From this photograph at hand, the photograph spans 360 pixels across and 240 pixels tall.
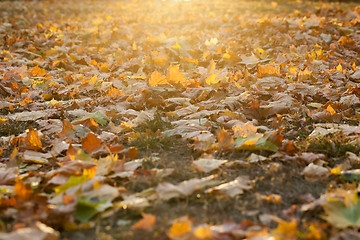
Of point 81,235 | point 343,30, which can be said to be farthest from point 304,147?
point 343,30

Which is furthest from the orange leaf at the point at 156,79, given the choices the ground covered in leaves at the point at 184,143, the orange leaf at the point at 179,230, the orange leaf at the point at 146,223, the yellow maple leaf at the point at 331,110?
the orange leaf at the point at 179,230

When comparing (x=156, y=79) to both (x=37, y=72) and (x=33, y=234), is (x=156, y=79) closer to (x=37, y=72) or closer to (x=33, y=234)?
(x=37, y=72)

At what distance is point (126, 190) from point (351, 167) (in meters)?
1.34

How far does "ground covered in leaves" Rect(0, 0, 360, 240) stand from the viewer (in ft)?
4.91

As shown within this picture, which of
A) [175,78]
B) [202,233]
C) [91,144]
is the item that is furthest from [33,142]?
[175,78]

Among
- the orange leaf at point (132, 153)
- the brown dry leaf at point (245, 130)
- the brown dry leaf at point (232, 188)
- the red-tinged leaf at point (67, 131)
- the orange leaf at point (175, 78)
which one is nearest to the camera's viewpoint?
the brown dry leaf at point (232, 188)

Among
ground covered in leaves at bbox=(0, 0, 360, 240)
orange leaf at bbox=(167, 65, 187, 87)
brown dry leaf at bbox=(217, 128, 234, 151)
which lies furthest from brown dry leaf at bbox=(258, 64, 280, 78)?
brown dry leaf at bbox=(217, 128, 234, 151)

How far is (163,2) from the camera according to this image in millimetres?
11805

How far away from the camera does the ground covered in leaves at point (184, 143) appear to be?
1.50m

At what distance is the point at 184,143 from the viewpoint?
241cm

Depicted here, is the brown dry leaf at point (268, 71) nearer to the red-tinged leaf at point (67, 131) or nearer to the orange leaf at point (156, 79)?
the orange leaf at point (156, 79)

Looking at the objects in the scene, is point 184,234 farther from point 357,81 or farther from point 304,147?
point 357,81

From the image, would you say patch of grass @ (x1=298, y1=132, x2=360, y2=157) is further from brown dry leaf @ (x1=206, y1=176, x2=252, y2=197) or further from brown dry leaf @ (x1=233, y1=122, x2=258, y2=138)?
brown dry leaf @ (x1=206, y1=176, x2=252, y2=197)

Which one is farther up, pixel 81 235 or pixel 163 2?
pixel 163 2
